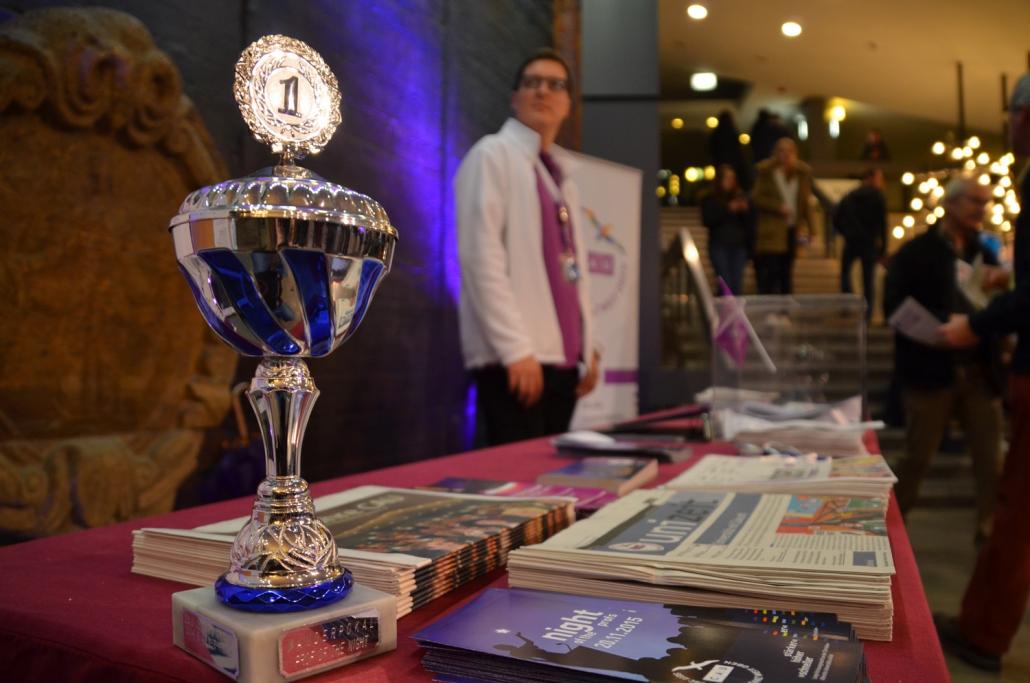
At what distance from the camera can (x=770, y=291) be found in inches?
262

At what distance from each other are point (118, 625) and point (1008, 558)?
6.81 feet

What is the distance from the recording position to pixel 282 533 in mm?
556

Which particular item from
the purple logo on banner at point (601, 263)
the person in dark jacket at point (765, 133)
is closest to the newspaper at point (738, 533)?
the purple logo on banner at point (601, 263)

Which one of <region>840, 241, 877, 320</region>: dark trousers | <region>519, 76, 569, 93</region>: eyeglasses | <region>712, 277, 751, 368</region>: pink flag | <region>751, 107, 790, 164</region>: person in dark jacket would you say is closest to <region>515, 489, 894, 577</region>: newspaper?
<region>712, 277, 751, 368</region>: pink flag

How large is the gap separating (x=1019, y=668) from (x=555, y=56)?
6.90 ft

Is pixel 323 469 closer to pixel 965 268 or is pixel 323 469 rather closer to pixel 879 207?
pixel 965 268

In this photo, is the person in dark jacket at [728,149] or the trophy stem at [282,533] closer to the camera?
Answer: the trophy stem at [282,533]

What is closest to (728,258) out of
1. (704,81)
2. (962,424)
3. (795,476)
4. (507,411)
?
(704,81)

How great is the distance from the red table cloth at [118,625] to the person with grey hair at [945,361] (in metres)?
2.98

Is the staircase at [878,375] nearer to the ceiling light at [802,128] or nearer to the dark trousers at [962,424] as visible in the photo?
the dark trousers at [962,424]

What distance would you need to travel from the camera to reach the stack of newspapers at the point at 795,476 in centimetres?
105

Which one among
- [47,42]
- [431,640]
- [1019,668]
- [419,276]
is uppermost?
[47,42]

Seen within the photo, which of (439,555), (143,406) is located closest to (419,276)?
(143,406)

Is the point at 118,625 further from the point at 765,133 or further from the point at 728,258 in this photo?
the point at 765,133
